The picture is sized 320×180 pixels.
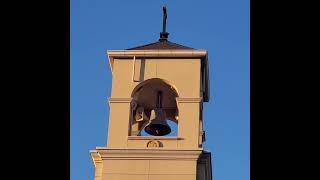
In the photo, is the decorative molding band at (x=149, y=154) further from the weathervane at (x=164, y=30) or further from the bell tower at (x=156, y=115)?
the weathervane at (x=164, y=30)

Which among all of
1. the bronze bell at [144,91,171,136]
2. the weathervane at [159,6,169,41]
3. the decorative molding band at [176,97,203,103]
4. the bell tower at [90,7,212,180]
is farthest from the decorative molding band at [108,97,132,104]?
the weathervane at [159,6,169,41]

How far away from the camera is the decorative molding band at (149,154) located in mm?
13844

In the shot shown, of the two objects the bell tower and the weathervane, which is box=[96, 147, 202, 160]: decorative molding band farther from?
the weathervane

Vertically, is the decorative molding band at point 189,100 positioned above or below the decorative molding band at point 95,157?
above

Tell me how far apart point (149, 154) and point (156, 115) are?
140 cm

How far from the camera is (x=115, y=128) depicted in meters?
14.4

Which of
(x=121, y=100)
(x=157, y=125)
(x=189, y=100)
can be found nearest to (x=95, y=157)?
(x=121, y=100)

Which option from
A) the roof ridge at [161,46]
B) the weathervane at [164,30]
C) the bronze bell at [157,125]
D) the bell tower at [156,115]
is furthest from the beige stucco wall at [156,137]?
the weathervane at [164,30]

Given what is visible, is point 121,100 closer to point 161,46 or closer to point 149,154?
point 149,154

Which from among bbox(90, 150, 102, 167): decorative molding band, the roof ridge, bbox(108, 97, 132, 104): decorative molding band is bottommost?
bbox(90, 150, 102, 167): decorative molding band

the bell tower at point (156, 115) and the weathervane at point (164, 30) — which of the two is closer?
the bell tower at point (156, 115)

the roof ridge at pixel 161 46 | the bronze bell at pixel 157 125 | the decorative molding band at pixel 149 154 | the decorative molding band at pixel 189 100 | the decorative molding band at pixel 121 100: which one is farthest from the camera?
the roof ridge at pixel 161 46

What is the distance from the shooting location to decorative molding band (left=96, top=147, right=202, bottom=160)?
545 inches
